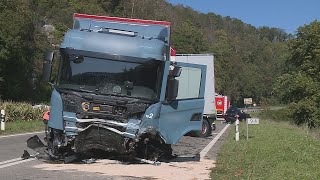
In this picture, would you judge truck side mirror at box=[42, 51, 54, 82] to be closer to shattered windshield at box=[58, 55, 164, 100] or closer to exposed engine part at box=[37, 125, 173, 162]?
shattered windshield at box=[58, 55, 164, 100]

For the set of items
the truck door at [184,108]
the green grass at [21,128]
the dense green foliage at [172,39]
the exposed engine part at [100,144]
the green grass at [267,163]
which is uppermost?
the dense green foliage at [172,39]

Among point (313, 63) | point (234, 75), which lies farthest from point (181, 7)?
point (313, 63)

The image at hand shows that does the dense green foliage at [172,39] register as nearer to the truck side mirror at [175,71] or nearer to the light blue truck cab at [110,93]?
the light blue truck cab at [110,93]

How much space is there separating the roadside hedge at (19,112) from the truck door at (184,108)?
16276mm

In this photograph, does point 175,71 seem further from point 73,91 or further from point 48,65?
point 48,65

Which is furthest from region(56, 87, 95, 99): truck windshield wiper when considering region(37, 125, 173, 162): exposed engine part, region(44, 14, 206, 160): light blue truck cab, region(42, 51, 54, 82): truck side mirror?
region(37, 125, 173, 162): exposed engine part

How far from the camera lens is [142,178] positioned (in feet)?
30.4

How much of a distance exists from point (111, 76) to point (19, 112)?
18692 mm

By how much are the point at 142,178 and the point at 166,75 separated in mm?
2725

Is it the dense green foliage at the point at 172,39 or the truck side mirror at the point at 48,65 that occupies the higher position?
the dense green foliage at the point at 172,39

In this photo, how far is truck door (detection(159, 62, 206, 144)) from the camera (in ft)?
36.9

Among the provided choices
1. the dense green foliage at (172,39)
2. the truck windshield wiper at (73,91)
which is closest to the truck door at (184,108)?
the truck windshield wiper at (73,91)

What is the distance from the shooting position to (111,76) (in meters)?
10.8

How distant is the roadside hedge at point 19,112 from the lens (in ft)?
87.9
